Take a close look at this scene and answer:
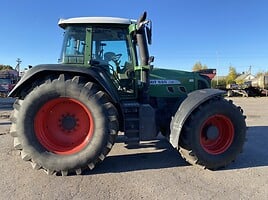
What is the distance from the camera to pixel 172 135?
483 cm

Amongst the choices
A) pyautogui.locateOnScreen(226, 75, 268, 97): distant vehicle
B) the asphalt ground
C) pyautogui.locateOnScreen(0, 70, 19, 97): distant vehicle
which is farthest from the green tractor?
pyautogui.locateOnScreen(226, 75, 268, 97): distant vehicle

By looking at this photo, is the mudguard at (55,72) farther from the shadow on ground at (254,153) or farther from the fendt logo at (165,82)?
the shadow on ground at (254,153)

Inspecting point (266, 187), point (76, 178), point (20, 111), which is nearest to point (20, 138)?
point (20, 111)

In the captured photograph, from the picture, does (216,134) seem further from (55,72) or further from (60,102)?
(55,72)

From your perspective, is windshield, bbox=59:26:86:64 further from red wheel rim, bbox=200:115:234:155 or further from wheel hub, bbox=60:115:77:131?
red wheel rim, bbox=200:115:234:155

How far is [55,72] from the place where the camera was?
183 inches

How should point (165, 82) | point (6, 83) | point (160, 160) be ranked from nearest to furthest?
point (160, 160) → point (165, 82) → point (6, 83)

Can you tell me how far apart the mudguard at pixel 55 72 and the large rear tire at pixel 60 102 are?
11 cm

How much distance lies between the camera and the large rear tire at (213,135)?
4770 mm

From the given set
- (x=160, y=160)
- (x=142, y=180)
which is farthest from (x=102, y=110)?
(x=160, y=160)

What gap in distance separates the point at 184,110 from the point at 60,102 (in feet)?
6.87

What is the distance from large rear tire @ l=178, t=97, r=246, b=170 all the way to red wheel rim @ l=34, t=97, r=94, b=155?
1.70 m

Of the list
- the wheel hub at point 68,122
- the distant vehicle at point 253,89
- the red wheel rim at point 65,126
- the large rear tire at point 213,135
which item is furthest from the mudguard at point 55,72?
the distant vehicle at point 253,89

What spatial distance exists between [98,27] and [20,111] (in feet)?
6.55
